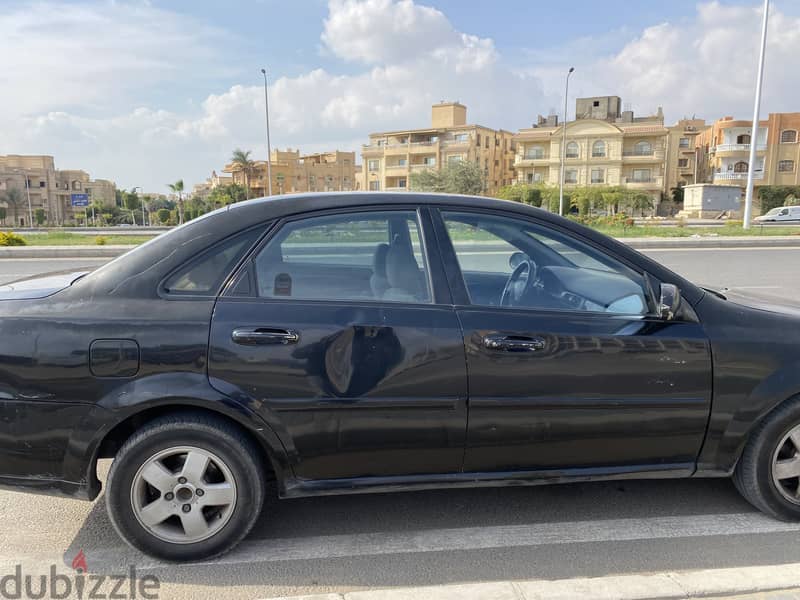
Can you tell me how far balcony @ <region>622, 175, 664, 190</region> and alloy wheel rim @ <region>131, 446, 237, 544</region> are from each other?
65.0 m

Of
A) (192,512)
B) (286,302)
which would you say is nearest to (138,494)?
(192,512)

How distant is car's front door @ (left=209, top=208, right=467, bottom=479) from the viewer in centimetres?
257

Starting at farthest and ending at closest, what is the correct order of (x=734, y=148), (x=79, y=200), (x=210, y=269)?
1. (x=79, y=200)
2. (x=734, y=148)
3. (x=210, y=269)

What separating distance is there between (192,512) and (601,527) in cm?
195

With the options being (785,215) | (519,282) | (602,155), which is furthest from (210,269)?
(602,155)

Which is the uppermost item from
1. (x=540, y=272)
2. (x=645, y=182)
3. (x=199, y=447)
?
(x=645, y=182)

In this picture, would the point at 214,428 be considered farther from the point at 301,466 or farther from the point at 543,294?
the point at 543,294

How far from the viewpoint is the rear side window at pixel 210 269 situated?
8.70ft

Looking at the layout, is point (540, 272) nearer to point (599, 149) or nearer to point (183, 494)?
point (183, 494)

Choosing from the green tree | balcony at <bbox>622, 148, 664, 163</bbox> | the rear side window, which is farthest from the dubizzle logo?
balcony at <bbox>622, 148, 664, 163</bbox>

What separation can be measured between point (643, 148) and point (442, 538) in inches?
2608

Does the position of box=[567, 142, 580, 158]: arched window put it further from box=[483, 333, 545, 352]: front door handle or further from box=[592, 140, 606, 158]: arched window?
box=[483, 333, 545, 352]: front door handle

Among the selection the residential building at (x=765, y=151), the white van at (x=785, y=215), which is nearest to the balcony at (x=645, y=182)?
the residential building at (x=765, y=151)

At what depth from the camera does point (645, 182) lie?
62188mm
